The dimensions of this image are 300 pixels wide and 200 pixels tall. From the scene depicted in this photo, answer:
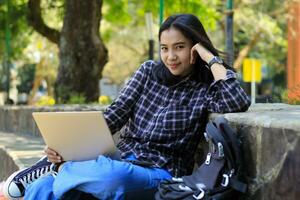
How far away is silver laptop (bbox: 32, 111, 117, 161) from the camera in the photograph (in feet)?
11.5

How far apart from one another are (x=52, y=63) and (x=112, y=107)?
33617 mm

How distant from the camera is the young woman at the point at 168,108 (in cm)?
355

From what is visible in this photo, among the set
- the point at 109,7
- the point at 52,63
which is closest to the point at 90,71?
the point at 109,7

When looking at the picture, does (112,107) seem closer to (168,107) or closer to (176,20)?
(168,107)

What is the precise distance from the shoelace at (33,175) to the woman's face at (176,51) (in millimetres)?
992

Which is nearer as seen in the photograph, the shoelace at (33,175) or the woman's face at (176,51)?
the woman's face at (176,51)

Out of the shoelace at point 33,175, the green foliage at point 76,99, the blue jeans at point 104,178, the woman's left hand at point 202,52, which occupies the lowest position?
the green foliage at point 76,99

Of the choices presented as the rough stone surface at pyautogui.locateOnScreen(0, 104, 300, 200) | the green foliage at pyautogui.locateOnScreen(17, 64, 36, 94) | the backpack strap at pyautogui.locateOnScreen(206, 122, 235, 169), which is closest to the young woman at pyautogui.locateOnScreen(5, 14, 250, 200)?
the rough stone surface at pyautogui.locateOnScreen(0, 104, 300, 200)

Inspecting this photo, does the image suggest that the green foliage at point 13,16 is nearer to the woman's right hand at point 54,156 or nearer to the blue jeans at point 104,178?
the woman's right hand at point 54,156

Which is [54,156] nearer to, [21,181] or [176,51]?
[21,181]

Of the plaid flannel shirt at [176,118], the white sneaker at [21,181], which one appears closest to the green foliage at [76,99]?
the white sneaker at [21,181]

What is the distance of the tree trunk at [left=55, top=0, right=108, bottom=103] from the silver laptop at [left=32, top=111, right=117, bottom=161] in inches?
288

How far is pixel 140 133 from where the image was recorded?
3896 mm

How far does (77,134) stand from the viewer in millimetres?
3590
